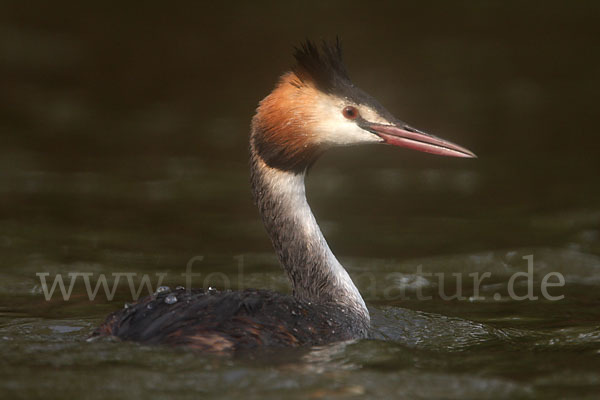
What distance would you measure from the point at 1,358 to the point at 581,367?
315 cm

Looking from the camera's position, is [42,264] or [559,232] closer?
[42,264]

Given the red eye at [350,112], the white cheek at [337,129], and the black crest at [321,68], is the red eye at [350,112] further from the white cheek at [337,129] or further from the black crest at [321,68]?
the black crest at [321,68]

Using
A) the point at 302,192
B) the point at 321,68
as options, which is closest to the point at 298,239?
the point at 302,192

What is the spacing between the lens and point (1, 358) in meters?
5.86

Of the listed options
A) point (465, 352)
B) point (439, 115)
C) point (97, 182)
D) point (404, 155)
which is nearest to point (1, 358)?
point (465, 352)

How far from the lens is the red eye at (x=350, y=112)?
6.79m

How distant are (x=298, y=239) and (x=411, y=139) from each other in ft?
3.12

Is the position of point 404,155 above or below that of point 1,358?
above

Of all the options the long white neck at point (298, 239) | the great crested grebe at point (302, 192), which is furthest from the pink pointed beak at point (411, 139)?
the long white neck at point (298, 239)

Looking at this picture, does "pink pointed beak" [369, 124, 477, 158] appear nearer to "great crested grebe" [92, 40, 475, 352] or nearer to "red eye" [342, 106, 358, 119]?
"great crested grebe" [92, 40, 475, 352]

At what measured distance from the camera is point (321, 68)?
6.73 metres

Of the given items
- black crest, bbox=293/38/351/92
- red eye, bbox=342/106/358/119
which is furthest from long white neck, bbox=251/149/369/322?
black crest, bbox=293/38/351/92

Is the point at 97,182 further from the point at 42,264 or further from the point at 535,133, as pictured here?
the point at 535,133

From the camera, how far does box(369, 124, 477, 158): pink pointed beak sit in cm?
676
